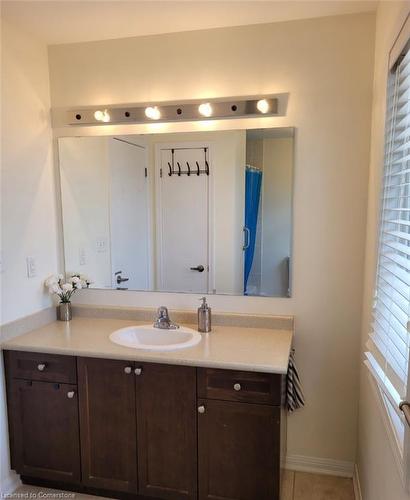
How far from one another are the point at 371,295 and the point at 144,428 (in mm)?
1305

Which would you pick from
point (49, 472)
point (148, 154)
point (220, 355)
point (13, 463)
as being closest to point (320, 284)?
point (220, 355)

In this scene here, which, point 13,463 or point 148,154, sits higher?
point 148,154

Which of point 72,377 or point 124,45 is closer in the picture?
point 72,377

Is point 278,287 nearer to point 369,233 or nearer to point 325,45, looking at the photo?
point 369,233

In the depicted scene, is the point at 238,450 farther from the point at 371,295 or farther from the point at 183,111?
the point at 183,111

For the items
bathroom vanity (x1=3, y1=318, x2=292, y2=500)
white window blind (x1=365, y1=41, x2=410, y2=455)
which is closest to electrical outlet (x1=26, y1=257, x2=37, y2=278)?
bathroom vanity (x1=3, y1=318, x2=292, y2=500)

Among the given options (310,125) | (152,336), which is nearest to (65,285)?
(152,336)

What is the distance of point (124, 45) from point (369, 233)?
1797 mm

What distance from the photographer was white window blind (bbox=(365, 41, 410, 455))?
50.0 inches

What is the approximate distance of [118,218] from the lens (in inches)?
99.8

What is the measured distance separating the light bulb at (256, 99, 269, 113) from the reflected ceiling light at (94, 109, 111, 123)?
3.02 ft

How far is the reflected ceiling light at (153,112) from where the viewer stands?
2326 millimetres

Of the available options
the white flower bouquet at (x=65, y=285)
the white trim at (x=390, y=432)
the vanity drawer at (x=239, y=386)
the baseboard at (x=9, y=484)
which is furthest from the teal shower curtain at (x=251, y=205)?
the baseboard at (x=9, y=484)

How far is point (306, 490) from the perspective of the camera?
219 centimetres
